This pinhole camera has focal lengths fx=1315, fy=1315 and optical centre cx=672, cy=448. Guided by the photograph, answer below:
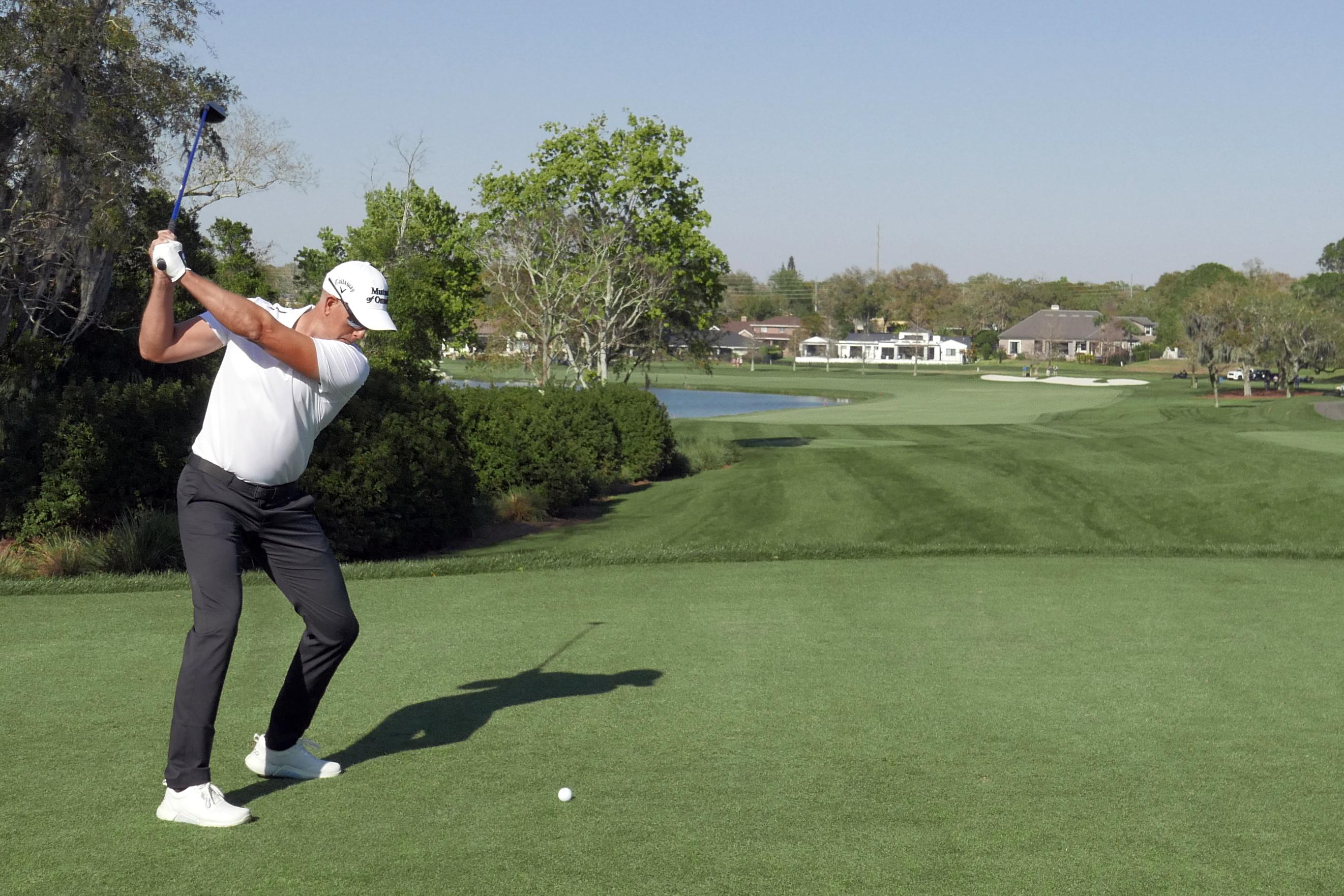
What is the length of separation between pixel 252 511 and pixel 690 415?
65.5 meters

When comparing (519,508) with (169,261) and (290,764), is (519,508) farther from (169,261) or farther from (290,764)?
(169,261)

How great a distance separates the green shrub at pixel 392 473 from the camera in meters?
14.9

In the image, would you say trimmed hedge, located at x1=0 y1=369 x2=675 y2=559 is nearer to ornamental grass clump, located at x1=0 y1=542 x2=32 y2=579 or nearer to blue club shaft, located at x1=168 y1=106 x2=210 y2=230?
ornamental grass clump, located at x1=0 y1=542 x2=32 y2=579

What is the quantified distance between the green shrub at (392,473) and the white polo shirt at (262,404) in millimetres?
9832

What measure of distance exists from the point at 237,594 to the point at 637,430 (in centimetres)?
2246

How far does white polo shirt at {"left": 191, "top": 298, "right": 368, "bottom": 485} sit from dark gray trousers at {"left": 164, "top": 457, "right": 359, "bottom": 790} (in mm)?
81

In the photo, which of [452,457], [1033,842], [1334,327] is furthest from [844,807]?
[1334,327]

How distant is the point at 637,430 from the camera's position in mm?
27328

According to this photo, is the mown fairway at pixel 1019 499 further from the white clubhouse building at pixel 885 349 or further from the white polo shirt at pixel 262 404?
the white clubhouse building at pixel 885 349

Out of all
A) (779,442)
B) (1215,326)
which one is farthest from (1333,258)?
(779,442)

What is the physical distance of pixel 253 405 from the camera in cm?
480

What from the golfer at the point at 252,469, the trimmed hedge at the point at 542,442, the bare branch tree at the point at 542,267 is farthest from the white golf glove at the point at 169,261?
the bare branch tree at the point at 542,267

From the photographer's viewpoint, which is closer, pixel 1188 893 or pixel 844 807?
pixel 1188 893

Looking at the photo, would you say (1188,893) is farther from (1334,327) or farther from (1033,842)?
(1334,327)
